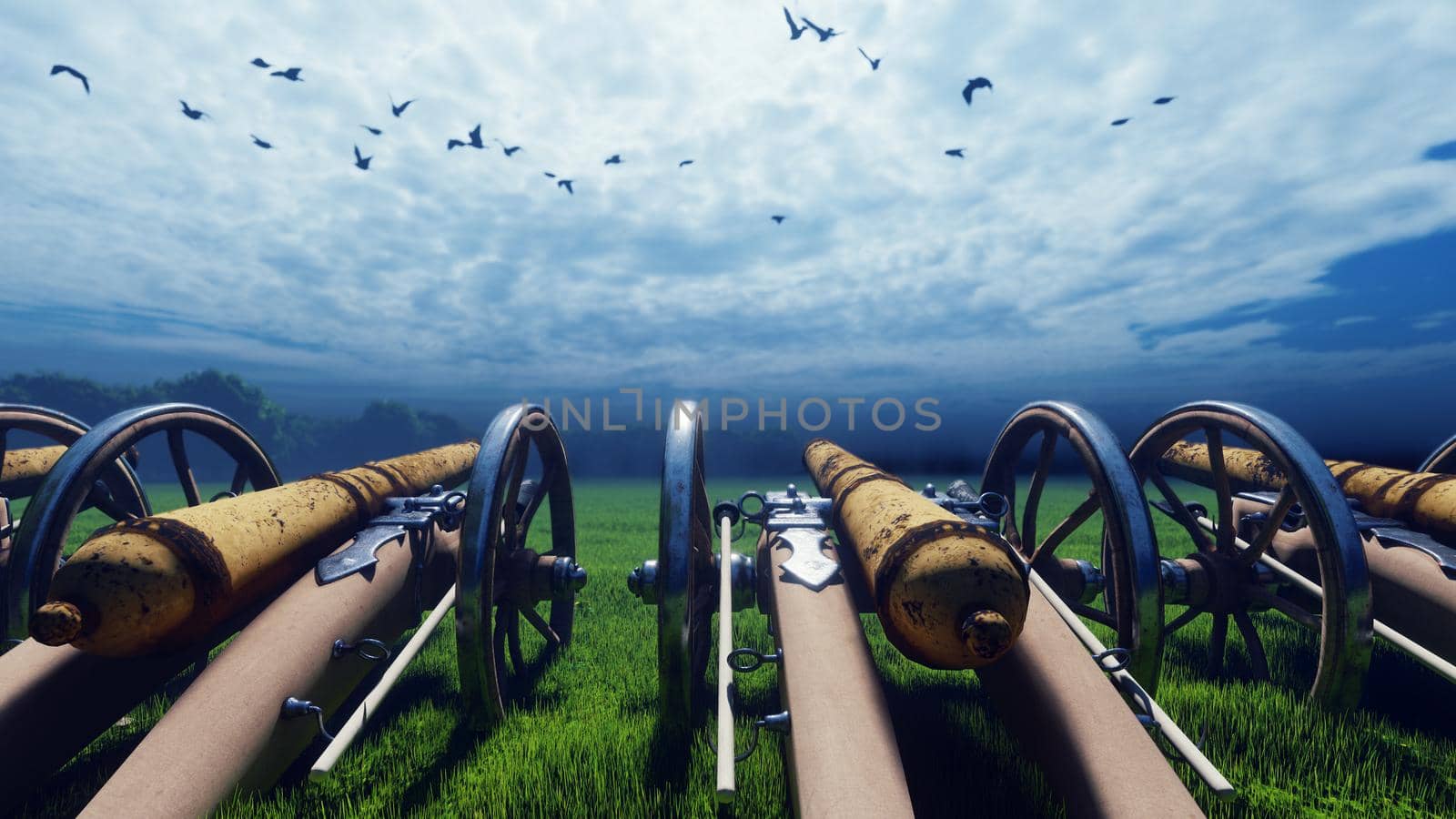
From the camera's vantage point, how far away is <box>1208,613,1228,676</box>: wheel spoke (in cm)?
443

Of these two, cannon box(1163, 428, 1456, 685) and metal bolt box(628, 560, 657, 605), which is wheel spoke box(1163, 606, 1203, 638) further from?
metal bolt box(628, 560, 657, 605)

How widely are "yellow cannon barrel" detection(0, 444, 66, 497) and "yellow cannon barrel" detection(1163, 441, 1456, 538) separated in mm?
9330

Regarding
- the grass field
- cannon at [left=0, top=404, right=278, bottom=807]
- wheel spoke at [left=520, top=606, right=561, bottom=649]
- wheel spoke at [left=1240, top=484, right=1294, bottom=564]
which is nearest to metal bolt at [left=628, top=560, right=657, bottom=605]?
the grass field

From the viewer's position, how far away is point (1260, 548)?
3918 millimetres

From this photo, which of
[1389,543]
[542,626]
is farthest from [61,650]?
[1389,543]

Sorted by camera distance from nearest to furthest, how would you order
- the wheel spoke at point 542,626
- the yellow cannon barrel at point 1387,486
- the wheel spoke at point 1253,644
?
1. the yellow cannon barrel at point 1387,486
2. the wheel spoke at point 1253,644
3. the wheel spoke at point 542,626

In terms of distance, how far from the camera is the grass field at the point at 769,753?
9.49ft

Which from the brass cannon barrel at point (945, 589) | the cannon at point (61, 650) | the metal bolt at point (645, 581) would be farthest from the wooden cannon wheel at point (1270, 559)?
the cannon at point (61, 650)

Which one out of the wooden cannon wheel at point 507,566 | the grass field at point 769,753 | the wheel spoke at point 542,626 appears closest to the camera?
the grass field at point 769,753

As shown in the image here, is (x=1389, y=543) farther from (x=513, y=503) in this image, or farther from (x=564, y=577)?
(x=513, y=503)

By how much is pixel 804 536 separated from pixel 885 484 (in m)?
0.57

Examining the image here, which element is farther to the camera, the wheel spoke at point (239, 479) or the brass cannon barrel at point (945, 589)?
the wheel spoke at point (239, 479)

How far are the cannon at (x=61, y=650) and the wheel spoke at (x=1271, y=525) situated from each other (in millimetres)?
5884

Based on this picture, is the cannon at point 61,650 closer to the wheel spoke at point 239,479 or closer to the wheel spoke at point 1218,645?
the wheel spoke at point 239,479
